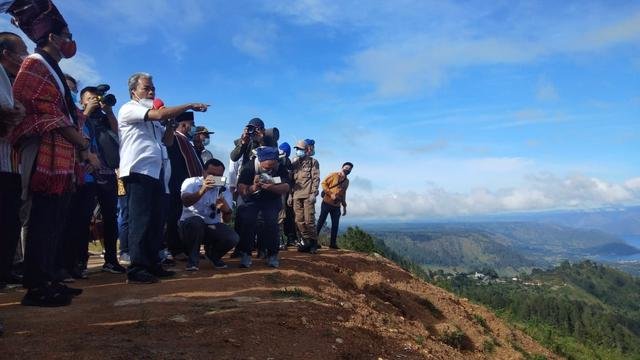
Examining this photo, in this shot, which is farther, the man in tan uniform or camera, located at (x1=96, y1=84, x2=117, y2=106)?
the man in tan uniform

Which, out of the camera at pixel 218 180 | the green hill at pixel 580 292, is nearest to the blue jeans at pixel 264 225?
the camera at pixel 218 180

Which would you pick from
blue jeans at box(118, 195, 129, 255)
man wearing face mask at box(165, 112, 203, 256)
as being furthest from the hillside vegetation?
blue jeans at box(118, 195, 129, 255)

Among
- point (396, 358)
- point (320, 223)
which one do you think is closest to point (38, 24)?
point (396, 358)

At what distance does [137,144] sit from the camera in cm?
534

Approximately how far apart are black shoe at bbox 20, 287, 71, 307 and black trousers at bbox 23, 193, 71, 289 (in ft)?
0.22

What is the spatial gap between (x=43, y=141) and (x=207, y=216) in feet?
10.4

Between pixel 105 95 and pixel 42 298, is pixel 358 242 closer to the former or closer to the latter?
pixel 105 95

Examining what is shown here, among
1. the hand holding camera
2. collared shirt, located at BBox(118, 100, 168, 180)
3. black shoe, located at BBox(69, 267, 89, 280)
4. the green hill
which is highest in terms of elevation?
the hand holding camera

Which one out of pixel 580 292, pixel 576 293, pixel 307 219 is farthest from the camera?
pixel 580 292

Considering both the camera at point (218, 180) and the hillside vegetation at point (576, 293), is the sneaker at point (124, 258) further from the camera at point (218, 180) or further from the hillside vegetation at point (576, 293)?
the hillside vegetation at point (576, 293)

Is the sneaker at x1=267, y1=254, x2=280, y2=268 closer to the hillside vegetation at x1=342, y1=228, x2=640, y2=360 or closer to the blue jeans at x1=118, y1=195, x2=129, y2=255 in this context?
the blue jeans at x1=118, y1=195, x2=129, y2=255

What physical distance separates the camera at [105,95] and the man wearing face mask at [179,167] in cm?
118

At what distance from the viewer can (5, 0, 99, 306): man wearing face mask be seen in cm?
400

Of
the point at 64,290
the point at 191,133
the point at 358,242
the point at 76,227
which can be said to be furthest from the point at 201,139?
the point at 358,242
